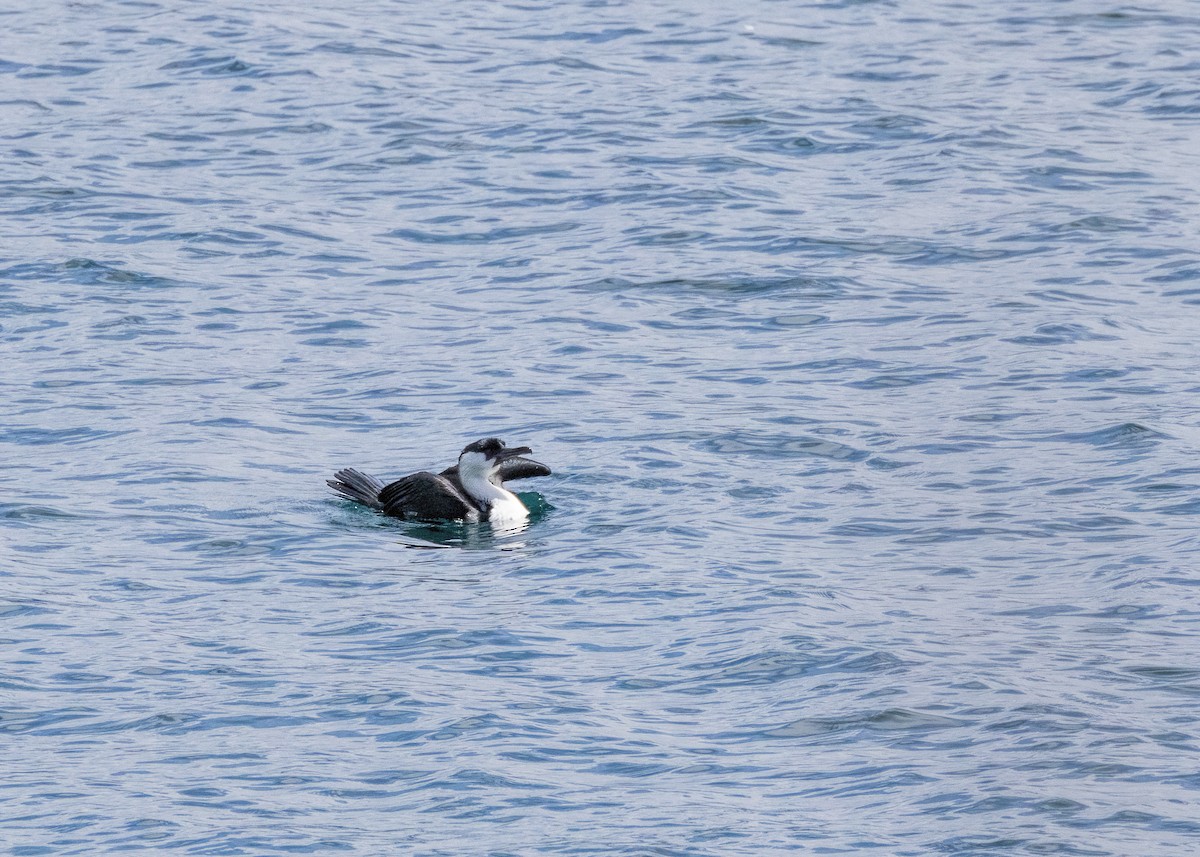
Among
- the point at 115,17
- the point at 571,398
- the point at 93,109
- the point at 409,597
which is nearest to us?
the point at 409,597

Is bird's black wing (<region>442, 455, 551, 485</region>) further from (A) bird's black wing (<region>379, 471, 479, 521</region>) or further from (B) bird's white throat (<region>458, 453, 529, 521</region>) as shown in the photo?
(A) bird's black wing (<region>379, 471, 479, 521</region>)

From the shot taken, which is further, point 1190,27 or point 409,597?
point 1190,27

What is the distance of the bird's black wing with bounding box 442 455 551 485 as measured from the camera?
1548 cm

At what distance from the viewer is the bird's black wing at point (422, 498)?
49.7 feet

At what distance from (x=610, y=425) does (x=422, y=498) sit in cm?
225

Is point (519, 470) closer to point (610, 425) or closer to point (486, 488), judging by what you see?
point (486, 488)

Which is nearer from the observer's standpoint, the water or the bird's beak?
the water

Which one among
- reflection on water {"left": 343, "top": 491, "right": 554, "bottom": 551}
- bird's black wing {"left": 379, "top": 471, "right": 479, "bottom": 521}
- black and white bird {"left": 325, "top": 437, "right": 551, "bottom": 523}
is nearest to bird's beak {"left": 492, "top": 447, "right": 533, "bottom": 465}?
black and white bird {"left": 325, "top": 437, "right": 551, "bottom": 523}

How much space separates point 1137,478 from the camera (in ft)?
50.9

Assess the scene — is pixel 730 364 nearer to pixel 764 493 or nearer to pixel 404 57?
pixel 764 493

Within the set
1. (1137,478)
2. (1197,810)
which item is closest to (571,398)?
(1137,478)

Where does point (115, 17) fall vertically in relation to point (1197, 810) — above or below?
above

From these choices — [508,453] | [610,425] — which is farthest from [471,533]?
[610,425]

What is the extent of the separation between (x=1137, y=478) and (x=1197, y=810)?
5.44 meters
